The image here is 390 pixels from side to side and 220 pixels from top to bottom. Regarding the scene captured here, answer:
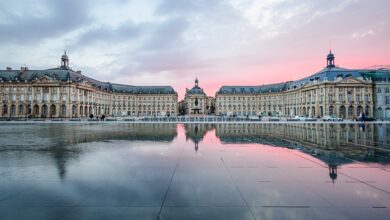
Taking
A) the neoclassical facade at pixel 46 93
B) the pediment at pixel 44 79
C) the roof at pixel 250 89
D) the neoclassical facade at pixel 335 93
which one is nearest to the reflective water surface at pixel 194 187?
the neoclassical facade at pixel 335 93

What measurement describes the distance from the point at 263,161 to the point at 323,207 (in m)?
4.45

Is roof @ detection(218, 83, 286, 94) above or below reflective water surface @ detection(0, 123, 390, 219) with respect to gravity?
above

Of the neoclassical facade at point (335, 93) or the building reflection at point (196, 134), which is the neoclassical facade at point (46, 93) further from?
the neoclassical facade at point (335, 93)

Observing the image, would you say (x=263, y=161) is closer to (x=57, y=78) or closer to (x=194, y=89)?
(x=57, y=78)

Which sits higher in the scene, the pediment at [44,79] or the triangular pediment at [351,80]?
the pediment at [44,79]

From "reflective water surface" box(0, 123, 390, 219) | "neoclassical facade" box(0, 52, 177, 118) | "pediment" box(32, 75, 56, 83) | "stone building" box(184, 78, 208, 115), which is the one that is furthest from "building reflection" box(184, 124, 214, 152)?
"stone building" box(184, 78, 208, 115)

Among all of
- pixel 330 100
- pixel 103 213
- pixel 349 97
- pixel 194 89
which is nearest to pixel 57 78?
pixel 194 89

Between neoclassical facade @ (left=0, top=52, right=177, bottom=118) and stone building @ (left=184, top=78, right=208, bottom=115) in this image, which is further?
stone building @ (left=184, top=78, right=208, bottom=115)

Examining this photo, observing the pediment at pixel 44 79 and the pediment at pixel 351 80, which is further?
the pediment at pixel 44 79

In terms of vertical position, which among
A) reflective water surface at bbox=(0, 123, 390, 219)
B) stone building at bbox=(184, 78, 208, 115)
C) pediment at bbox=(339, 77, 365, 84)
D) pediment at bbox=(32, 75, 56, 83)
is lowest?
reflective water surface at bbox=(0, 123, 390, 219)

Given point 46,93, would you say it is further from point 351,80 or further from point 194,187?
point 351,80

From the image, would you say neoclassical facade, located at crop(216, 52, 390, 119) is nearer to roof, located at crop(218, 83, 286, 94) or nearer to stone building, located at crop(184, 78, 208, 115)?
roof, located at crop(218, 83, 286, 94)

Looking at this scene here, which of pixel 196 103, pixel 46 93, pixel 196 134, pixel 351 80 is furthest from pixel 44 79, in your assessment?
pixel 351 80

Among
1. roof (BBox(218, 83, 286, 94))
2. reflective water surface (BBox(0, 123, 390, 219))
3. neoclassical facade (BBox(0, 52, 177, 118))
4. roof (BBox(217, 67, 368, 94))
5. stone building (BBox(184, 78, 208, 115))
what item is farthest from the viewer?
stone building (BBox(184, 78, 208, 115))
